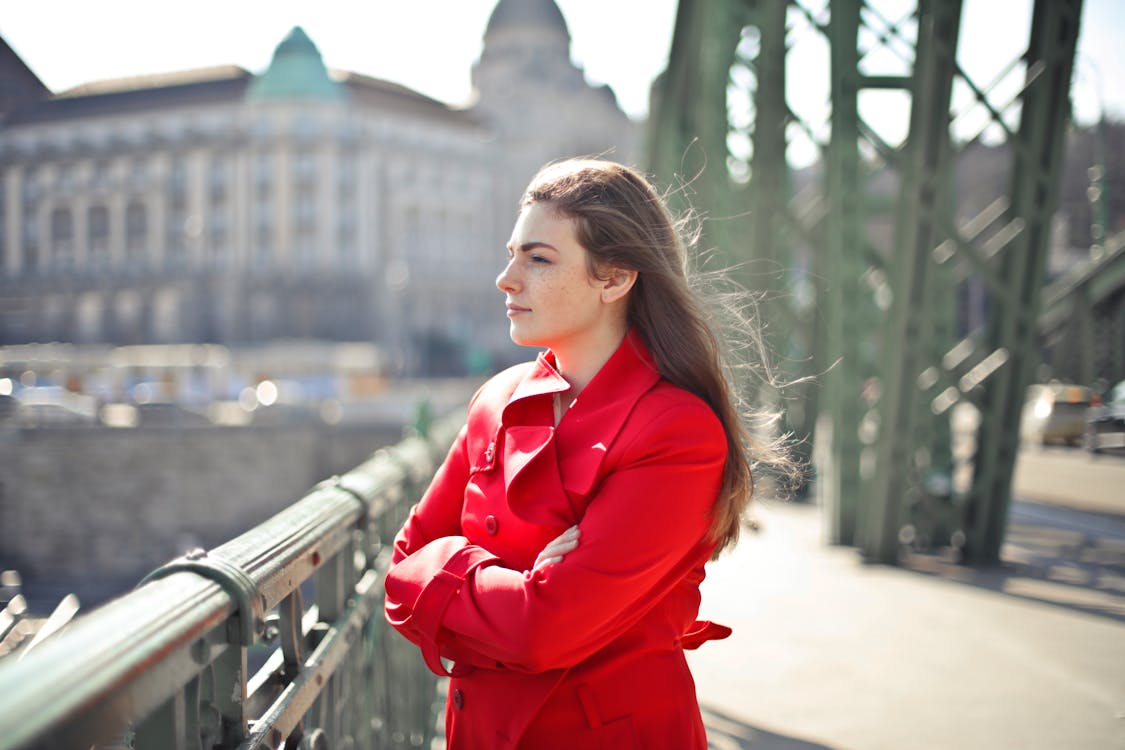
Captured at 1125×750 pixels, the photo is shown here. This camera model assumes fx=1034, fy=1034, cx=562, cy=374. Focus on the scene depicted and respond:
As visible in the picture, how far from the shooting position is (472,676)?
5.79 feet

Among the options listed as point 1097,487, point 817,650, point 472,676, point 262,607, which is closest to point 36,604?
point 262,607

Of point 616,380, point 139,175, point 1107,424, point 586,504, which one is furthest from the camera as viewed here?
point 139,175

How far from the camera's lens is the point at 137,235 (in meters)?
59.5

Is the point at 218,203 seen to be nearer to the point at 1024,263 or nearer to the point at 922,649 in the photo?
the point at 1024,263

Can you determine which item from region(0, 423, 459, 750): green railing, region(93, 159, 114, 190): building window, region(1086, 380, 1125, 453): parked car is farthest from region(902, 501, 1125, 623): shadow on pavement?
region(93, 159, 114, 190): building window

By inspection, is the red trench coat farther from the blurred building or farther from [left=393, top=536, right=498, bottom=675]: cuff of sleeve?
the blurred building

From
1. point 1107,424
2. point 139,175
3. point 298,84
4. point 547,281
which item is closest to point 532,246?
point 547,281

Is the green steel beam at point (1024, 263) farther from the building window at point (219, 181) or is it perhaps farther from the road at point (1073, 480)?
the building window at point (219, 181)

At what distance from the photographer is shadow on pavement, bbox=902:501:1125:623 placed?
5449 millimetres

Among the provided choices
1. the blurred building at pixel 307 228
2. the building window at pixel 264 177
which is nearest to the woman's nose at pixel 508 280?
the blurred building at pixel 307 228

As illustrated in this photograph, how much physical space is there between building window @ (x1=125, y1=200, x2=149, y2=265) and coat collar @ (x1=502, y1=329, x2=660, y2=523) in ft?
203

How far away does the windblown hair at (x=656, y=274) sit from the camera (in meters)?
1.81

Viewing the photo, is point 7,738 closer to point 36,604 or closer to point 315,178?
point 36,604

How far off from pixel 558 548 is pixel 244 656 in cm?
51
